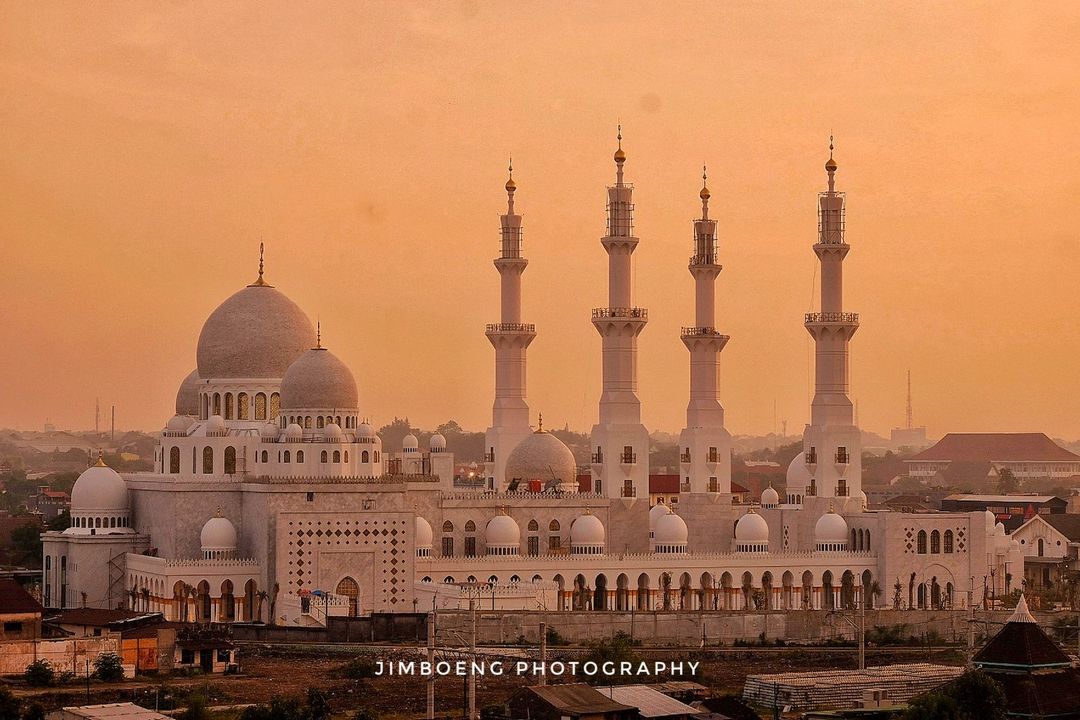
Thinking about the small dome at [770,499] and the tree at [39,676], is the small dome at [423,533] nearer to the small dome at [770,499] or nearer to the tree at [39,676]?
the small dome at [770,499]

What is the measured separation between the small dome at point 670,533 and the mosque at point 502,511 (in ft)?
0.24

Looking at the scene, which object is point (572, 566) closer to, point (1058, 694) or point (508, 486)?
point (508, 486)

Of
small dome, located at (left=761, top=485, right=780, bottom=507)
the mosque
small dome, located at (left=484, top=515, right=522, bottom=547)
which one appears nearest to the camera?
the mosque

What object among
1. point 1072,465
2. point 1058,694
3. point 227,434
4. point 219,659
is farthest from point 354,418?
point 1072,465

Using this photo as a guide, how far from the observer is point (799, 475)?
78562 millimetres

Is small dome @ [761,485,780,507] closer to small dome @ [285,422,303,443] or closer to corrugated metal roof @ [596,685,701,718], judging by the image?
small dome @ [285,422,303,443]

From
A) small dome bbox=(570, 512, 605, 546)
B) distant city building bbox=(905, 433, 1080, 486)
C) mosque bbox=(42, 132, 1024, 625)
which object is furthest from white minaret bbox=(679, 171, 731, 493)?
distant city building bbox=(905, 433, 1080, 486)

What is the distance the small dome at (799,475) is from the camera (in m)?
78.2

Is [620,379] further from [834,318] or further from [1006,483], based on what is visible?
[1006,483]

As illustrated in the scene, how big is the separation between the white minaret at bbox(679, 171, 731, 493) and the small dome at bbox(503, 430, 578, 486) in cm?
444

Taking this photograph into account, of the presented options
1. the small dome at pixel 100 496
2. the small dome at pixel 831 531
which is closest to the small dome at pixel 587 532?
Answer: the small dome at pixel 831 531

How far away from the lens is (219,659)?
182ft

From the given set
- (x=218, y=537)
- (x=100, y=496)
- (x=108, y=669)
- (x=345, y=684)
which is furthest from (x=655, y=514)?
(x=108, y=669)

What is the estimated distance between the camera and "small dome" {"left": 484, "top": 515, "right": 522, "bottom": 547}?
229ft
